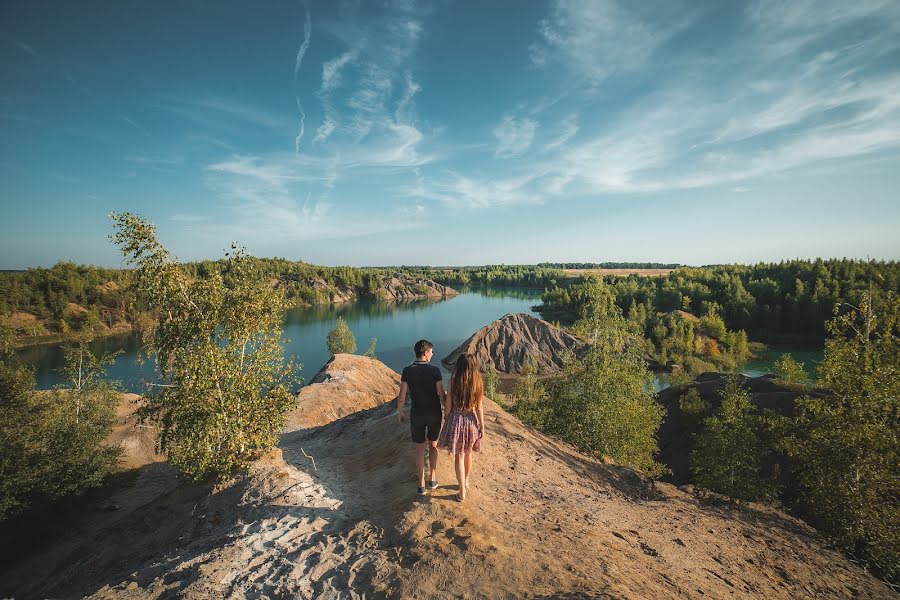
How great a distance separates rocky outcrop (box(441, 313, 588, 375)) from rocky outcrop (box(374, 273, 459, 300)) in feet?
303

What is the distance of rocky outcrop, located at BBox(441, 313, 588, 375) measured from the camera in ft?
187

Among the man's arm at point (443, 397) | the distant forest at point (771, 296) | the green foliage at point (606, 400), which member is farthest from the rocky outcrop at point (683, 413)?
the distant forest at point (771, 296)

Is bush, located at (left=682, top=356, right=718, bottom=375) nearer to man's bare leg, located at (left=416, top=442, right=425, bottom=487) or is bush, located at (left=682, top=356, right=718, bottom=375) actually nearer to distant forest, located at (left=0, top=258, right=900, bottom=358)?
distant forest, located at (left=0, top=258, right=900, bottom=358)

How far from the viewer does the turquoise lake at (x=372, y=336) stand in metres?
53.6

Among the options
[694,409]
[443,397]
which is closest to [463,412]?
[443,397]

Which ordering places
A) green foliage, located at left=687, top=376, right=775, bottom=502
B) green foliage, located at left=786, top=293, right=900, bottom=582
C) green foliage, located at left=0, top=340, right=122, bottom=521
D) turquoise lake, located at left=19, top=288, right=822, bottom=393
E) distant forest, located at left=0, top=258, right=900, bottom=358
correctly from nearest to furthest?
green foliage, located at left=786, top=293, right=900, bottom=582
green foliage, located at left=0, top=340, right=122, bottom=521
green foliage, located at left=687, top=376, right=775, bottom=502
turquoise lake, located at left=19, top=288, right=822, bottom=393
distant forest, located at left=0, top=258, right=900, bottom=358

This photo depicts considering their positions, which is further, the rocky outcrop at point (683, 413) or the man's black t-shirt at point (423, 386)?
the rocky outcrop at point (683, 413)

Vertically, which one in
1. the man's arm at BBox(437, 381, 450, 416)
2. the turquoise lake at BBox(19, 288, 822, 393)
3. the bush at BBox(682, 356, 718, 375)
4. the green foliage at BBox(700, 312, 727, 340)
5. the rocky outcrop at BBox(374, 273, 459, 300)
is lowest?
the bush at BBox(682, 356, 718, 375)

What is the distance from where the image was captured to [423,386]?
6.37 meters

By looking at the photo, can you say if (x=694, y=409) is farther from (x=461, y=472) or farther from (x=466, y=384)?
(x=466, y=384)

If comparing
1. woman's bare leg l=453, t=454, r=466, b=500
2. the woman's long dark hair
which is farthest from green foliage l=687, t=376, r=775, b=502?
the woman's long dark hair

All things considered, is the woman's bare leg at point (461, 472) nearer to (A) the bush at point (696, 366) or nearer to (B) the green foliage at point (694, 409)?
(B) the green foliage at point (694, 409)

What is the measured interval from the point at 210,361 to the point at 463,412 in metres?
5.85

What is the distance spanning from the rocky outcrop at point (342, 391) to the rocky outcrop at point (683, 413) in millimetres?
20264
